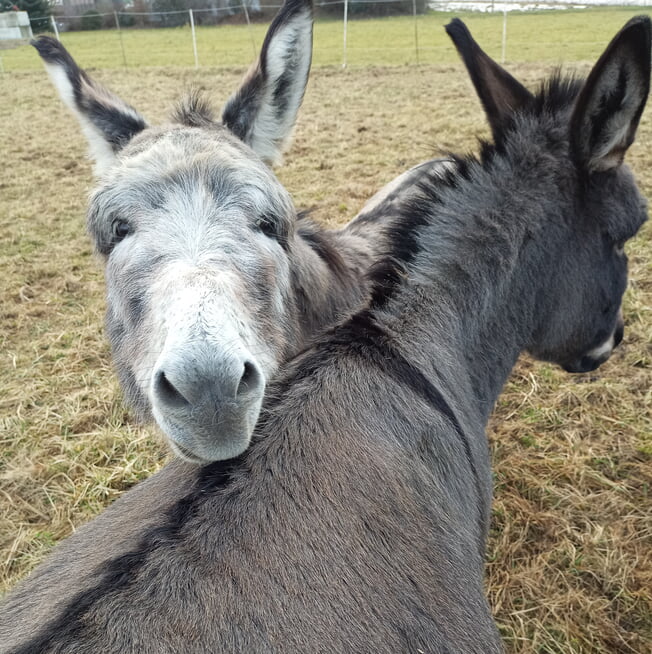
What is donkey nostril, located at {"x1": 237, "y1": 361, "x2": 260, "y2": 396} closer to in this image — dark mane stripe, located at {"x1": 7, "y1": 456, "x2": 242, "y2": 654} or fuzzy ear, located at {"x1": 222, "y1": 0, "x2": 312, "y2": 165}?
dark mane stripe, located at {"x1": 7, "y1": 456, "x2": 242, "y2": 654}

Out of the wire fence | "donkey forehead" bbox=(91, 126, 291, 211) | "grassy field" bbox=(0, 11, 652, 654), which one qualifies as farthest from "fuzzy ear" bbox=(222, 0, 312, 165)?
the wire fence

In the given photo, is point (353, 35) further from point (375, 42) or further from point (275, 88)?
point (275, 88)

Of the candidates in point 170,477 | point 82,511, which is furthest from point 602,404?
point 82,511

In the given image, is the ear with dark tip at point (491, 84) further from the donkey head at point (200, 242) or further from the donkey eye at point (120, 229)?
the donkey eye at point (120, 229)

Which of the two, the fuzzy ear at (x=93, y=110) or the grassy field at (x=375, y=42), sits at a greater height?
the grassy field at (x=375, y=42)

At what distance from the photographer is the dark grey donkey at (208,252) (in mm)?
1549

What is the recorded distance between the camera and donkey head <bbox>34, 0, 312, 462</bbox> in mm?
1545

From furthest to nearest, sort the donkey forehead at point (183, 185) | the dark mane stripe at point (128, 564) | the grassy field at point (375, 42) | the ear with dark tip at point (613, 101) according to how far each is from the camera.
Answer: the grassy field at point (375, 42), the donkey forehead at point (183, 185), the ear with dark tip at point (613, 101), the dark mane stripe at point (128, 564)

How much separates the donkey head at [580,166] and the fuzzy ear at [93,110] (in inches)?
73.6

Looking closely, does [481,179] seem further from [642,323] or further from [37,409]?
[37,409]

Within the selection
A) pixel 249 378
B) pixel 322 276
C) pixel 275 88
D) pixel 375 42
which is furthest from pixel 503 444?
pixel 375 42

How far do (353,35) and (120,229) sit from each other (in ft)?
110

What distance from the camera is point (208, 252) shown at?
1.99 metres

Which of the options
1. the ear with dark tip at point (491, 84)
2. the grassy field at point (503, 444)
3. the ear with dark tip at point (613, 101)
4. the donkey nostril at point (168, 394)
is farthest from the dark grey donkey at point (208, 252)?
the ear with dark tip at point (613, 101)
